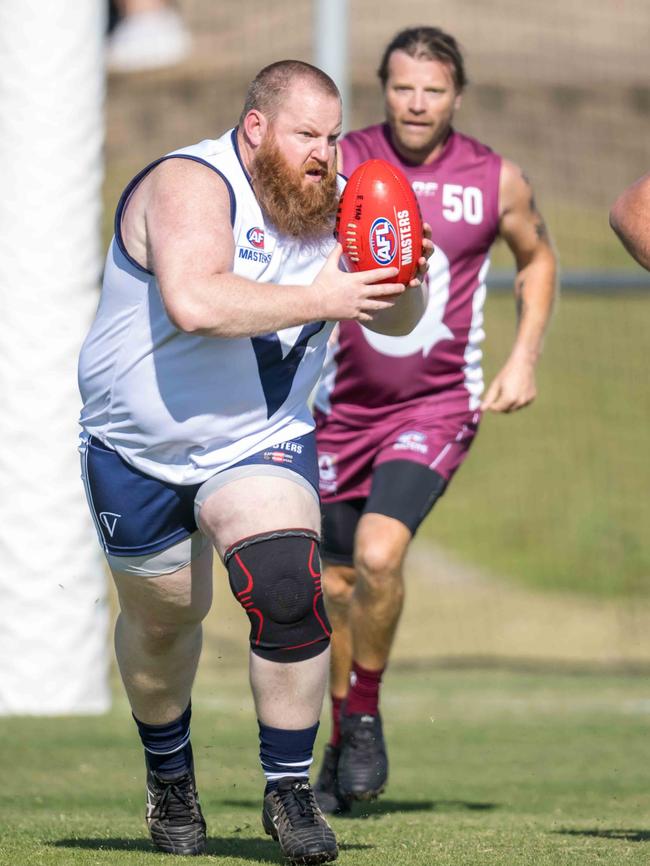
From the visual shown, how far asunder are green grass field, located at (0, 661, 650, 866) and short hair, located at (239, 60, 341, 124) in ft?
7.07

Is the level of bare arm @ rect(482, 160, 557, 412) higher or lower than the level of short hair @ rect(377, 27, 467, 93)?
lower

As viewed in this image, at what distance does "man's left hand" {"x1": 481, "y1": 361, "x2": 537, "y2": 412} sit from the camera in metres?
6.25

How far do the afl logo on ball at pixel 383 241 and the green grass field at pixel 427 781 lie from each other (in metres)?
1.70

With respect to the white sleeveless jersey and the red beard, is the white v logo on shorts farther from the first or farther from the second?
the red beard

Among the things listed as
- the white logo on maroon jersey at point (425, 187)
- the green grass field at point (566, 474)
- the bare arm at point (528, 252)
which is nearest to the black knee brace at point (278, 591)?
the bare arm at point (528, 252)

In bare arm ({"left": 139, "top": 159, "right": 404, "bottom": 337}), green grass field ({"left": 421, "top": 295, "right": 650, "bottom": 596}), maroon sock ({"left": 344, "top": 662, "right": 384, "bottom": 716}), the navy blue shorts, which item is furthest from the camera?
green grass field ({"left": 421, "top": 295, "right": 650, "bottom": 596})

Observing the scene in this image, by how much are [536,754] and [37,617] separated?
10.4 ft

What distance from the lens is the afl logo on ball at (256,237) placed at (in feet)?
14.9

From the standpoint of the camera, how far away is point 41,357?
30.5 ft

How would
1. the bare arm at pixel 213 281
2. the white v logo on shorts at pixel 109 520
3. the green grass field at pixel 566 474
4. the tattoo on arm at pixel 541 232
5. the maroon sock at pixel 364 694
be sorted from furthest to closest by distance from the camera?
the green grass field at pixel 566 474
the tattoo on arm at pixel 541 232
the maroon sock at pixel 364 694
the white v logo on shorts at pixel 109 520
the bare arm at pixel 213 281

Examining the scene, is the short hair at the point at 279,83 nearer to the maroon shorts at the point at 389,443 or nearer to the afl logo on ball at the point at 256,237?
the afl logo on ball at the point at 256,237

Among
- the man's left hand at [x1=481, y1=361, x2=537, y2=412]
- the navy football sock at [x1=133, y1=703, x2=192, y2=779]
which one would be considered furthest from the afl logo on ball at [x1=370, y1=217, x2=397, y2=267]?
the man's left hand at [x1=481, y1=361, x2=537, y2=412]

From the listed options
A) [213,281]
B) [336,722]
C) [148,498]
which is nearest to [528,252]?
[336,722]

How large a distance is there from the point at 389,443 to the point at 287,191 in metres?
2.19
